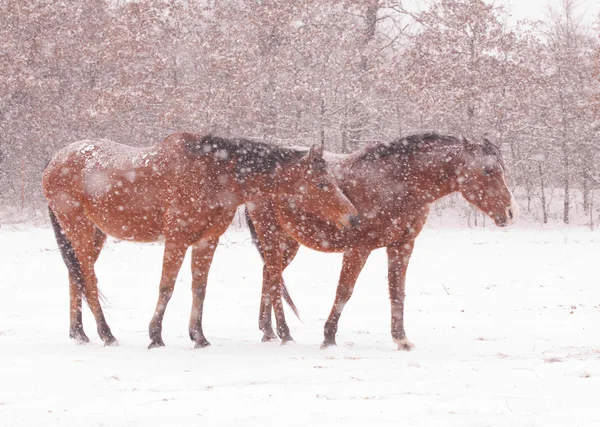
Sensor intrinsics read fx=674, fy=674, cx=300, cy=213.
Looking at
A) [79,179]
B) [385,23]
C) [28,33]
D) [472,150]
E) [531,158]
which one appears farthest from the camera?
[385,23]

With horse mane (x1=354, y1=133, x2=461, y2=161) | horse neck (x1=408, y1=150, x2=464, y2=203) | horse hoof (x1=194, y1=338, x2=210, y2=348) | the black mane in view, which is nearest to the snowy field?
horse hoof (x1=194, y1=338, x2=210, y2=348)

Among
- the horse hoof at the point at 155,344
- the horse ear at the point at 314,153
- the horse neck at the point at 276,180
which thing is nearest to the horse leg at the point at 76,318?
the horse hoof at the point at 155,344

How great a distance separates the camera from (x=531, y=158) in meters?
31.4

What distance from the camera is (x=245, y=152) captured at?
24.2 ft

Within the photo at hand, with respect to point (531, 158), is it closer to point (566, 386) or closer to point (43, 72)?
point (43, 72)

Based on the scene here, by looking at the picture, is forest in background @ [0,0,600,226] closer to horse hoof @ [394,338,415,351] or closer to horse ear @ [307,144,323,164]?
horse ear @ [307,144,323,164]

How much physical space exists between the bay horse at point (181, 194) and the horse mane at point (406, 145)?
60 cm

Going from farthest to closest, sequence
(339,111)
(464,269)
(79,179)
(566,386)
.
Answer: (339,111), (464,269), (79,179), (566,386)

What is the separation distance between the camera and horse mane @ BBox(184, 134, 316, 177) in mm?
7320

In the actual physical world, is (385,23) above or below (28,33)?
above

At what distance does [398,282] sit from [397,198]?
91 centimetres

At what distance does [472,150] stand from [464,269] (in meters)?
9.22

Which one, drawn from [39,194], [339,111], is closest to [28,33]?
[39,194]

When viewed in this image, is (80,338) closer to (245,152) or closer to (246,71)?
(245,152)
